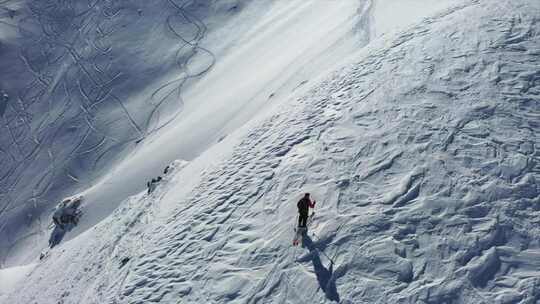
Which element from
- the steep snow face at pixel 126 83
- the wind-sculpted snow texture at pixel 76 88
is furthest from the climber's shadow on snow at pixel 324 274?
the wind-sculpted snow texture at pixel 76 88

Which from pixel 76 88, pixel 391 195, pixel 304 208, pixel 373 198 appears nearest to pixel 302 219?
pixel 304 208

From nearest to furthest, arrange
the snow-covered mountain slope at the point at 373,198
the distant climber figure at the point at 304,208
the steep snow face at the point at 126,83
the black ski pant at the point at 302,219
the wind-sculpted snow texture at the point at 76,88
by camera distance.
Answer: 1. the snow-covered mountain slope at the point at 373,198
2. the distant climber figure at the point at 304,208
3. the black ski pant at the point at 302,219
4. the steep snow face at the point at 126,83
5. the wind-sculpted snow texture at the point at 76,88

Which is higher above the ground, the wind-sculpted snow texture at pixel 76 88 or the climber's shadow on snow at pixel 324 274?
the wind-sculpted snow texture at pixel 76 88

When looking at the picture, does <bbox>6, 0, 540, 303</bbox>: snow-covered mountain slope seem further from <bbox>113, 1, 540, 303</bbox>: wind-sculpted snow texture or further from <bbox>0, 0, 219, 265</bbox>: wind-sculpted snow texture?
<bbox>0, 0, 219, 265</bbox>: wind-sculpted snow texture

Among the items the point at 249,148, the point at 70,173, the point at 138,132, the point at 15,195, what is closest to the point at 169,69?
the point at 138,132

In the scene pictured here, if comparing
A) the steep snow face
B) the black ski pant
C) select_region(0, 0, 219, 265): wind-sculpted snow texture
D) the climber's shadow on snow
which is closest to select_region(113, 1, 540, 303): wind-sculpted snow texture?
the climber's shadow on snow

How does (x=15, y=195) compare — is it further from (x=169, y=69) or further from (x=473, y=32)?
(x=473, y=32)

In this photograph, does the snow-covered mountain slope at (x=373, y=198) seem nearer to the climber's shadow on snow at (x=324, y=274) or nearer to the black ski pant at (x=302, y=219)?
the climber's shadow on snow at (x=324, y=274)
